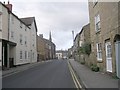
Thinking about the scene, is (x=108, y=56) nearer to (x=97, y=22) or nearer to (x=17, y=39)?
(x=97, y=22)

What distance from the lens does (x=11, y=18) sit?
34.3 m

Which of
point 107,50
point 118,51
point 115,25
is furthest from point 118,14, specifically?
point 107,50

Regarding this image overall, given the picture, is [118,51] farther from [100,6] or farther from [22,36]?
[22,36]

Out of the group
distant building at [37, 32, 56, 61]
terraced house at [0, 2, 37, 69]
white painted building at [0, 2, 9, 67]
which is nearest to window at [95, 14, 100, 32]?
white painted building at [0, 2, 9, 67]

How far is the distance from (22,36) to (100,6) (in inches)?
922

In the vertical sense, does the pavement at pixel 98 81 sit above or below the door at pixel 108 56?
below

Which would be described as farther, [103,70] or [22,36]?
[22,36]

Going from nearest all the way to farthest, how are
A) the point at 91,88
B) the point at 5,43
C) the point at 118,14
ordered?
the point at 91,88
the point at 118,14
the point at 5,43

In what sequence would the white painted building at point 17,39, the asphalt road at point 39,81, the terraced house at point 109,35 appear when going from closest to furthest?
1. the asphalt road at point 39,81
2. the terraced house at point 109,35
3. the white painted building at point 17,39

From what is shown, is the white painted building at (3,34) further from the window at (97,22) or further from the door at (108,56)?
the door at (108,56)

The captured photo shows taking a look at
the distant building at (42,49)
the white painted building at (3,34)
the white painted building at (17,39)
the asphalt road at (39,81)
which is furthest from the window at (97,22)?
the distant building at (42,49)

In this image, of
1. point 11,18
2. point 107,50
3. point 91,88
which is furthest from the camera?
point 11,18

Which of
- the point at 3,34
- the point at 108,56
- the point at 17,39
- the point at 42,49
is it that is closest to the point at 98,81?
the point at 108,56

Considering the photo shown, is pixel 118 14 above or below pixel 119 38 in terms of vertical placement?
above
